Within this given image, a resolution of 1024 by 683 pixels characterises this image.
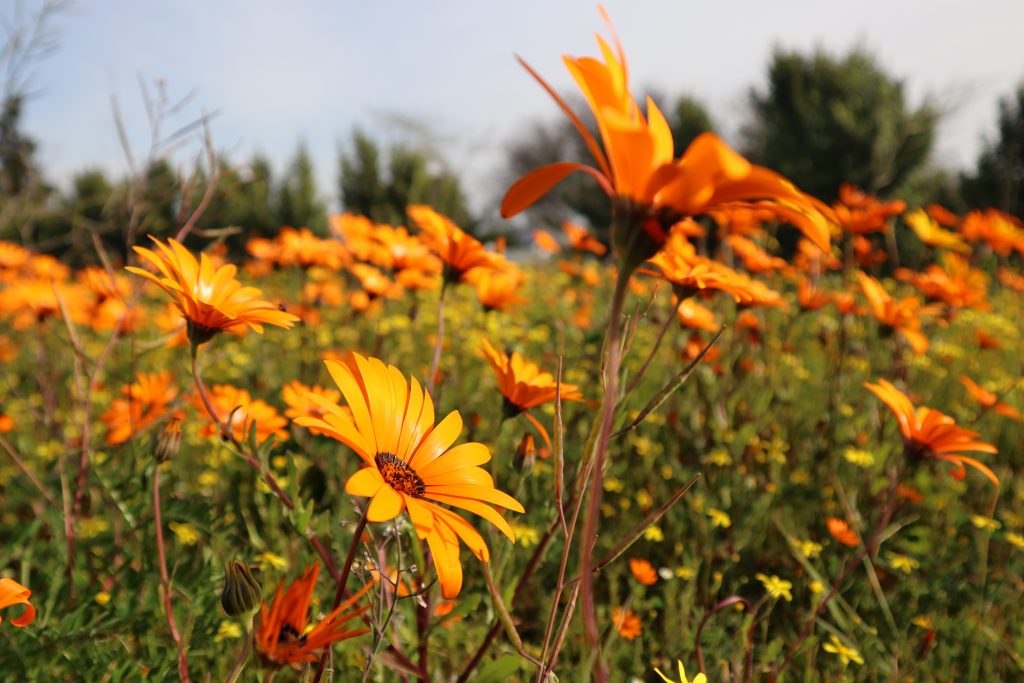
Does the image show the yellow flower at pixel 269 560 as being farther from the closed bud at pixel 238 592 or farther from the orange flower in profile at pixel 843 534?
the orange flower in profile at pixel 843 534

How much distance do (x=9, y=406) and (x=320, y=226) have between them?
42.1ft

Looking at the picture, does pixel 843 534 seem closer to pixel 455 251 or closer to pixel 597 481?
pixel 455 251

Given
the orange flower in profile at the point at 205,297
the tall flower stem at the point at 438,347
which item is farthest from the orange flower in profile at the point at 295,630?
the tall flower stem at the point at 438,347

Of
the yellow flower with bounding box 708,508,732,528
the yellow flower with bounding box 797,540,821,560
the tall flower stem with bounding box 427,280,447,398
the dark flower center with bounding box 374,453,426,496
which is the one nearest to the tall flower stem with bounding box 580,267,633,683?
the dark flower center with bounding box 374,453,426,496

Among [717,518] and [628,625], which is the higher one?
[717,518]

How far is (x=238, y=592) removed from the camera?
701mm

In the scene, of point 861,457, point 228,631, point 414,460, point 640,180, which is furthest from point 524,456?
point 861,457

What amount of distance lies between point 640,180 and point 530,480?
3.93ft

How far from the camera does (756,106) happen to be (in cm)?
1539

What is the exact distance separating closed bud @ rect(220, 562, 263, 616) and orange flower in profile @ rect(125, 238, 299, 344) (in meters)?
0.30

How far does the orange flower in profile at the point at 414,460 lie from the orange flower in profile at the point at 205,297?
203 millimetres

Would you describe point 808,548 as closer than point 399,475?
No

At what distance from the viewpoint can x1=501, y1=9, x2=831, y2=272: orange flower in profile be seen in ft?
1.65

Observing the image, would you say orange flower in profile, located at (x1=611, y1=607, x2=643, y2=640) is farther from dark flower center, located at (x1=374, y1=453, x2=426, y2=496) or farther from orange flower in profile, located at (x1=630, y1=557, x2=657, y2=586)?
dark flower center, located at (x1=374, y1=453, x2=426, y2=496)
